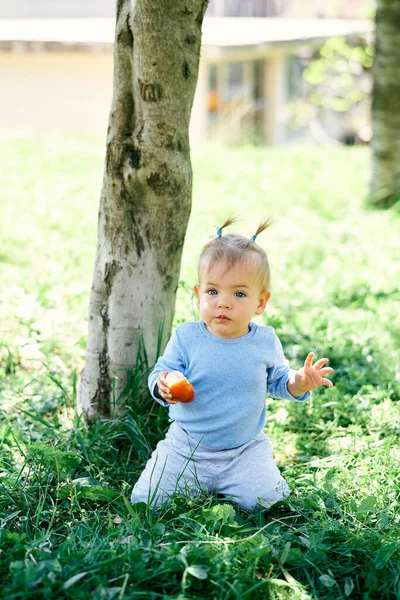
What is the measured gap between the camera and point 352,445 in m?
3.36

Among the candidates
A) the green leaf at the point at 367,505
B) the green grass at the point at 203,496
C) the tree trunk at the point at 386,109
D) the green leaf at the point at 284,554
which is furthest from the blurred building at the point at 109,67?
the green leaf at the point at 284,554

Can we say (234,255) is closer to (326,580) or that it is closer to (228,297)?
(228,297)

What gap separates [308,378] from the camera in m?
2.90

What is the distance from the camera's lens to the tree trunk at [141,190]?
3080 millimetres

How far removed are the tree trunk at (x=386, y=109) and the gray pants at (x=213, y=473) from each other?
235 inches

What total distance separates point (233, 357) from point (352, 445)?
79cm

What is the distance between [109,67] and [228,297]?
51.3ft

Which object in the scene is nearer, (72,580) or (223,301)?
(72,580)

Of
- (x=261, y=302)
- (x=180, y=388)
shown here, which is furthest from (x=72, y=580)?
(x=261, y=302)

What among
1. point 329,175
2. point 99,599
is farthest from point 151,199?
point 329,175

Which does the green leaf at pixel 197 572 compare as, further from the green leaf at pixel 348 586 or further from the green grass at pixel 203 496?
the green leaf at pixel 348 586

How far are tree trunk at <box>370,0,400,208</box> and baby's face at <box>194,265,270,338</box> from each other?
5888 millimetres

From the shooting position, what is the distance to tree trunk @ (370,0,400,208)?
800 cm

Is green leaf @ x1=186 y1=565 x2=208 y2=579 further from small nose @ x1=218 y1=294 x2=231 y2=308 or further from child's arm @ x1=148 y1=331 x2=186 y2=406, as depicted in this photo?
small nose @ x1=218 y1=294 x2=231 y2=308
